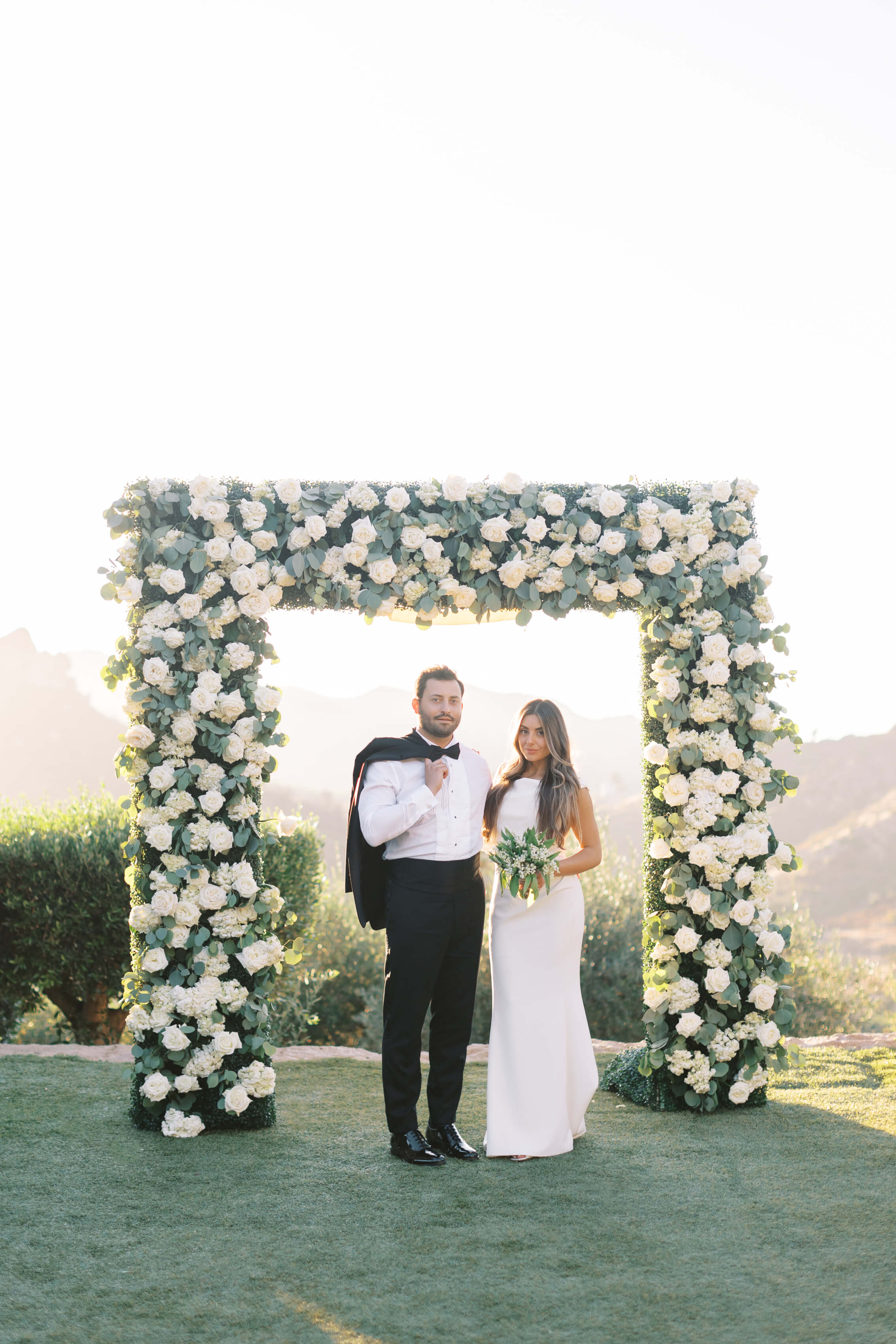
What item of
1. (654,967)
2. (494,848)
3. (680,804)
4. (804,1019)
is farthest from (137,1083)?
(804,1019)

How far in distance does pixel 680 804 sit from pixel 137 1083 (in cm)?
330

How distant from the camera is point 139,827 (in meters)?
5.46

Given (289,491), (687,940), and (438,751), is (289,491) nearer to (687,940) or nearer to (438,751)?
(438,751)

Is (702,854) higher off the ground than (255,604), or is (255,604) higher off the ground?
(255,604)

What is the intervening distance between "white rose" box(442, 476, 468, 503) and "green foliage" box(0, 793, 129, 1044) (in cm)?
439

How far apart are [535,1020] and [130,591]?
9.69ft

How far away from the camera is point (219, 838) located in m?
5.34

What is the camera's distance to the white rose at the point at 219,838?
5332 mm

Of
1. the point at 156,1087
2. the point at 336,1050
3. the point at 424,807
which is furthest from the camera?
the point at 336,1050

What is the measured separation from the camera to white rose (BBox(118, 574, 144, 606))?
530 centimetres

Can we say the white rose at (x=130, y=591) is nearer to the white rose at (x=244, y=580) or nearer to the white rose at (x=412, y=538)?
the white rose at (x=244, y=580)

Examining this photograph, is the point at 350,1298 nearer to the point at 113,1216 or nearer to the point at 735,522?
the point at 113,1216

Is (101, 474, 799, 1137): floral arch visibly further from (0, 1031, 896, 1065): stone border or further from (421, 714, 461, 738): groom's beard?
(0, 1031, 896, 1065): stone border

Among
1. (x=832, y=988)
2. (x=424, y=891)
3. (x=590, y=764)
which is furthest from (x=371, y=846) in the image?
(x=590, y=764)
